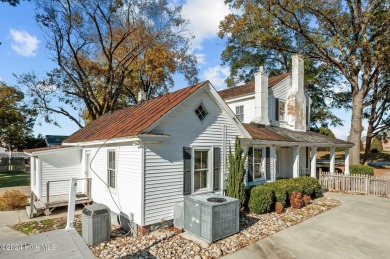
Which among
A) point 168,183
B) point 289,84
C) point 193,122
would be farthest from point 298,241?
point 289,84

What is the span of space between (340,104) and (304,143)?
23.1 meters

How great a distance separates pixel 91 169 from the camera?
501 inches

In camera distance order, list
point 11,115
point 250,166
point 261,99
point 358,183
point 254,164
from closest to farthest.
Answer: point 250,166 < point 254,164 < point 358,183 < point 261,99 < point 11,115

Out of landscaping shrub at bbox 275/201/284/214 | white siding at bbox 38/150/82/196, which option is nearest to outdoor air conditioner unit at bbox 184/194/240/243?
landscaping shrub at bbox 275/201/284/214

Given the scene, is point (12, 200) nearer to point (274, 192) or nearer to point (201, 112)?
point (201, 112)

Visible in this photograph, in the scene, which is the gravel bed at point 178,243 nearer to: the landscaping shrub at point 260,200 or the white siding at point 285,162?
the landscaping shrub at point 260,200

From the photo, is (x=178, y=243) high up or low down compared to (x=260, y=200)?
down

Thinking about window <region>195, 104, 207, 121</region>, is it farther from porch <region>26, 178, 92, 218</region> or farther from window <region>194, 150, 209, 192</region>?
porch <region>26, 178, 92, 218</region>

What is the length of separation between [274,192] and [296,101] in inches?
457

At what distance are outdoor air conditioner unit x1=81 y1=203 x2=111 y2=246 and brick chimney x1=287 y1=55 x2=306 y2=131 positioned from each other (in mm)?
17102

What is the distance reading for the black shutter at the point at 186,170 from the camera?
9.80 m

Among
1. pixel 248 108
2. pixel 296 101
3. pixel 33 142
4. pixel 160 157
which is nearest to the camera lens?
pixel 160 157

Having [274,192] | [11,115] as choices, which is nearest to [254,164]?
[274,192]

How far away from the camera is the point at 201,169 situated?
1058 centimetres
